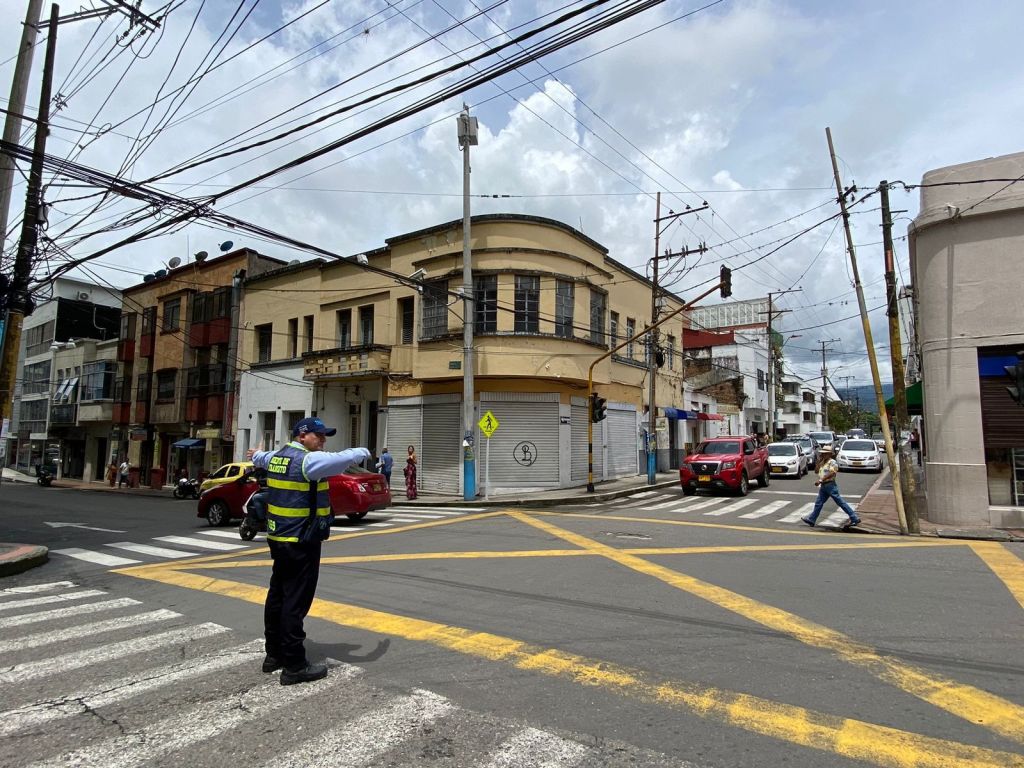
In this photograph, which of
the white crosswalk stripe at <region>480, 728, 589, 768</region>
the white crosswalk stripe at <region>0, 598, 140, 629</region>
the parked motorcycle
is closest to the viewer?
the white crosswalk stripe at <region>480, 728, 589, 768</region>

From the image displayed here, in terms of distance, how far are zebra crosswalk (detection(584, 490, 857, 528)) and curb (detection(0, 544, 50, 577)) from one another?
493 inches

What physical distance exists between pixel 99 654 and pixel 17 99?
10705 millimetres

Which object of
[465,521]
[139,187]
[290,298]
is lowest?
[465,521]

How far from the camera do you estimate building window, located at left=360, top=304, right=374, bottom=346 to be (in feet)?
83.1

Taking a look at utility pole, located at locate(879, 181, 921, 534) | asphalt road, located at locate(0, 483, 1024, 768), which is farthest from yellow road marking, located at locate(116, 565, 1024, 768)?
utility pole, located at locate(879, 181, 921, 534)

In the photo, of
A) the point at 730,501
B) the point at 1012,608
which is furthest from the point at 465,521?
the point at 1012,608

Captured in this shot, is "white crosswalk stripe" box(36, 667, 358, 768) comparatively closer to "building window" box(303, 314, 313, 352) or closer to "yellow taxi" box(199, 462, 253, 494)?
"yellow taxi" box(199, 462, 253, 494)

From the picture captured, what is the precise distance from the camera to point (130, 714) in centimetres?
393

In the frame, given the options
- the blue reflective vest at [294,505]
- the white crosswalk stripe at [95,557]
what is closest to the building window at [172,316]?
the white crosswalk stripe at [95,557]

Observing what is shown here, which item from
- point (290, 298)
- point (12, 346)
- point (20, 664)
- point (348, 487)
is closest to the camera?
point (20, 664)

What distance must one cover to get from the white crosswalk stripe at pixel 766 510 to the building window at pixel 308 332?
1897 centimetres

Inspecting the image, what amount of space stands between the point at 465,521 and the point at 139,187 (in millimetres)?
9090

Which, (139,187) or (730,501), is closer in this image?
(139,187)

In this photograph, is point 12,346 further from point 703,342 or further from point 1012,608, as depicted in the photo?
point 703,342
